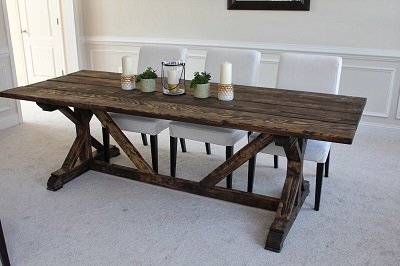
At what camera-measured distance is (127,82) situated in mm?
2760

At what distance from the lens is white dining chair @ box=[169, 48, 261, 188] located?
269cm

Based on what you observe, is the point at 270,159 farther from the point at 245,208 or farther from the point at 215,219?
the point at 215,219

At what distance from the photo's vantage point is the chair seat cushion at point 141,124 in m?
A: 2.87

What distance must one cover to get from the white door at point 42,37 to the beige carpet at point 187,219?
2853mm

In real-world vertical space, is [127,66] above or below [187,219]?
above

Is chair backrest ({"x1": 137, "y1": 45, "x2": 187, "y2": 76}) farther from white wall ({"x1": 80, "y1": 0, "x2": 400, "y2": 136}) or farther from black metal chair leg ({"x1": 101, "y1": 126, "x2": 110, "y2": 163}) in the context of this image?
white wall ({"x1": 80, "y1": 0, "x2": 400, "y2": 136})

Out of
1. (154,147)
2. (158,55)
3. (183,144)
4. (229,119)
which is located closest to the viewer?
(229,119)

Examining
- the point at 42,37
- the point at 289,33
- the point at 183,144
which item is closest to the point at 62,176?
the point at 183,144

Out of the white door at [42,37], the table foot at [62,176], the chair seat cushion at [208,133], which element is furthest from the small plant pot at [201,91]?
the white door at [42,37]

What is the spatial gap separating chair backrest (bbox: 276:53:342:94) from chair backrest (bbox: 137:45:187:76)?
0.86 m

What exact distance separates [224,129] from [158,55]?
1.05 meters

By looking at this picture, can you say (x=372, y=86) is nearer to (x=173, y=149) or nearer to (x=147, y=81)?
(x=173, y=149)

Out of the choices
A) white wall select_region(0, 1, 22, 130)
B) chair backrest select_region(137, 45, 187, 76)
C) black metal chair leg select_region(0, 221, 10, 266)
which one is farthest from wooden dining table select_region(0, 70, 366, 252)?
white wall select_region(0, 1, 22, 130)

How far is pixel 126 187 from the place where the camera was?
2.91m
